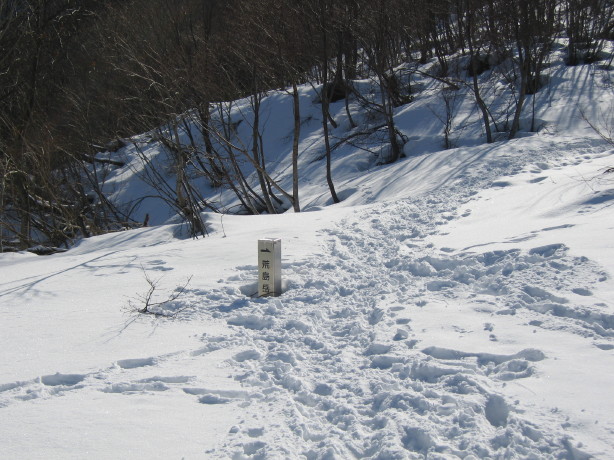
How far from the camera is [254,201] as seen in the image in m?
14.6

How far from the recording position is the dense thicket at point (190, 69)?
11.5 m

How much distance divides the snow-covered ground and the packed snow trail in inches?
0.5

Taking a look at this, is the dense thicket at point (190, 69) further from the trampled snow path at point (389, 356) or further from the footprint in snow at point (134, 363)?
the footprint in snow at point (134, 363)

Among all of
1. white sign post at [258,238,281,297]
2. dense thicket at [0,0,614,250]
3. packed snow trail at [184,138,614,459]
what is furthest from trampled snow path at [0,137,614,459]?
dense thicket at [0,0,614,250]

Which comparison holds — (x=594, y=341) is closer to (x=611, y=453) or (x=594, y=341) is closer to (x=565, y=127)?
(x=611, y=453)

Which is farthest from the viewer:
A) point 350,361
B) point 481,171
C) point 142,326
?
point 481,171

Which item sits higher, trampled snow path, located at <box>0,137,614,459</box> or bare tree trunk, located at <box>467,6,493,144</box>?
bare tree trunk, located at <box>467,6,493,144</box>

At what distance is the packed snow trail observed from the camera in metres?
2.71

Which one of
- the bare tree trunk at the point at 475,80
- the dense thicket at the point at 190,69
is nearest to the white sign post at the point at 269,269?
the dense thicket at the point at 190,69

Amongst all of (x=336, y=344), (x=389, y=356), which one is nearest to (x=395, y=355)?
(x=389, y=356)

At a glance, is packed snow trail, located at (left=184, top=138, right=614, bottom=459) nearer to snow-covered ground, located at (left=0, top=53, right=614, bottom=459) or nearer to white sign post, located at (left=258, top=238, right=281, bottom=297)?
snow-covered ground, located at (left=0, top=53, right=614, bottom=459)

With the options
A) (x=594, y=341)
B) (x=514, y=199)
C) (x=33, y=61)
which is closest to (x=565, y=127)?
(x=514, y=199)

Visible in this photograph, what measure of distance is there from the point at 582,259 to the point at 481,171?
17.2 ft

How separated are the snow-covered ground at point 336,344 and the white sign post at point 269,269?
168 mm
